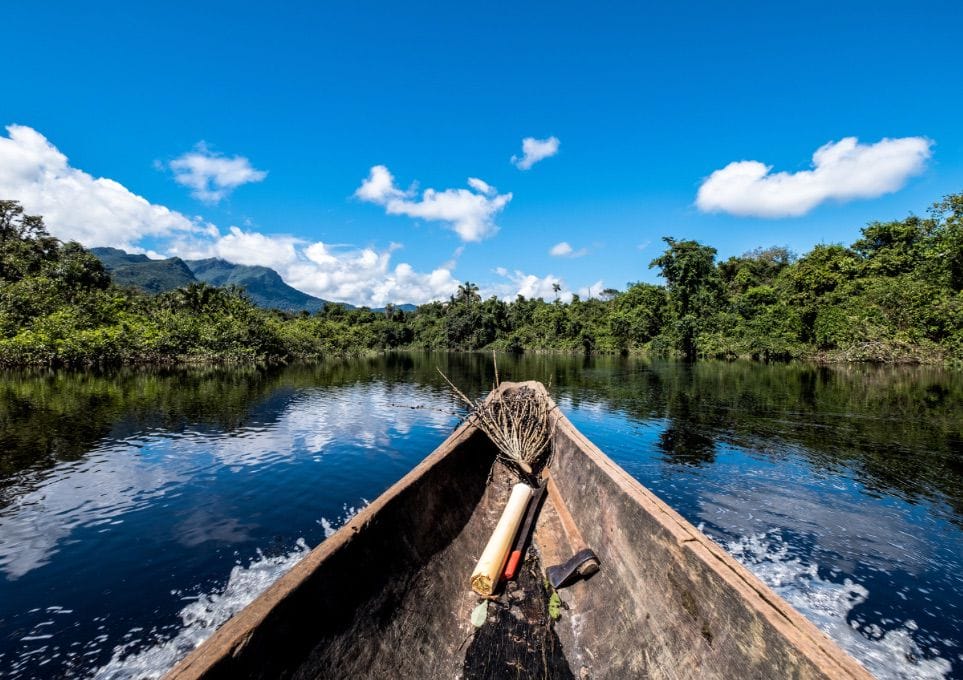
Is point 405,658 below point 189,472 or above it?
above

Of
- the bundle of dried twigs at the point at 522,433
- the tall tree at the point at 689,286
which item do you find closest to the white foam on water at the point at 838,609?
the bundle of dried twigs at the point at 522,433

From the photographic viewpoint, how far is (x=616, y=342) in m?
54.8

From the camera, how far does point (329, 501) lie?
7227mm

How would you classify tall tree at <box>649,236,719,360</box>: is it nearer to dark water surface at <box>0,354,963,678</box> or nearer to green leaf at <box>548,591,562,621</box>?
dark water surface at <box>0,354,963,678</box>

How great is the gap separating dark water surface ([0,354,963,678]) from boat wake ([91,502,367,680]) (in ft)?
0.07

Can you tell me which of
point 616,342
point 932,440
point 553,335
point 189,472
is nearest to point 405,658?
point 189,472

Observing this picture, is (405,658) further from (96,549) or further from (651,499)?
(96,549)

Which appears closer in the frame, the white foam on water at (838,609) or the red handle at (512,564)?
the white foam on water at (838,609)

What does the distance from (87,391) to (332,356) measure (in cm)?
3749

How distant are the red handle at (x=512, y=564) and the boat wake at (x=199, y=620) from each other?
9.49ft

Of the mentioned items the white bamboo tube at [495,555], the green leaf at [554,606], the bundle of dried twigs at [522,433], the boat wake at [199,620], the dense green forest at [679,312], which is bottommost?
the boat wake at [199,620]

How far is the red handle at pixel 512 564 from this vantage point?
13.1 feet

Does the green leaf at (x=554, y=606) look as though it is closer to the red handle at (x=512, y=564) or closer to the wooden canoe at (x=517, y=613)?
the wooden canoe at (x=517, y=613)

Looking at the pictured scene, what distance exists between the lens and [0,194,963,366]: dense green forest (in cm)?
2677
